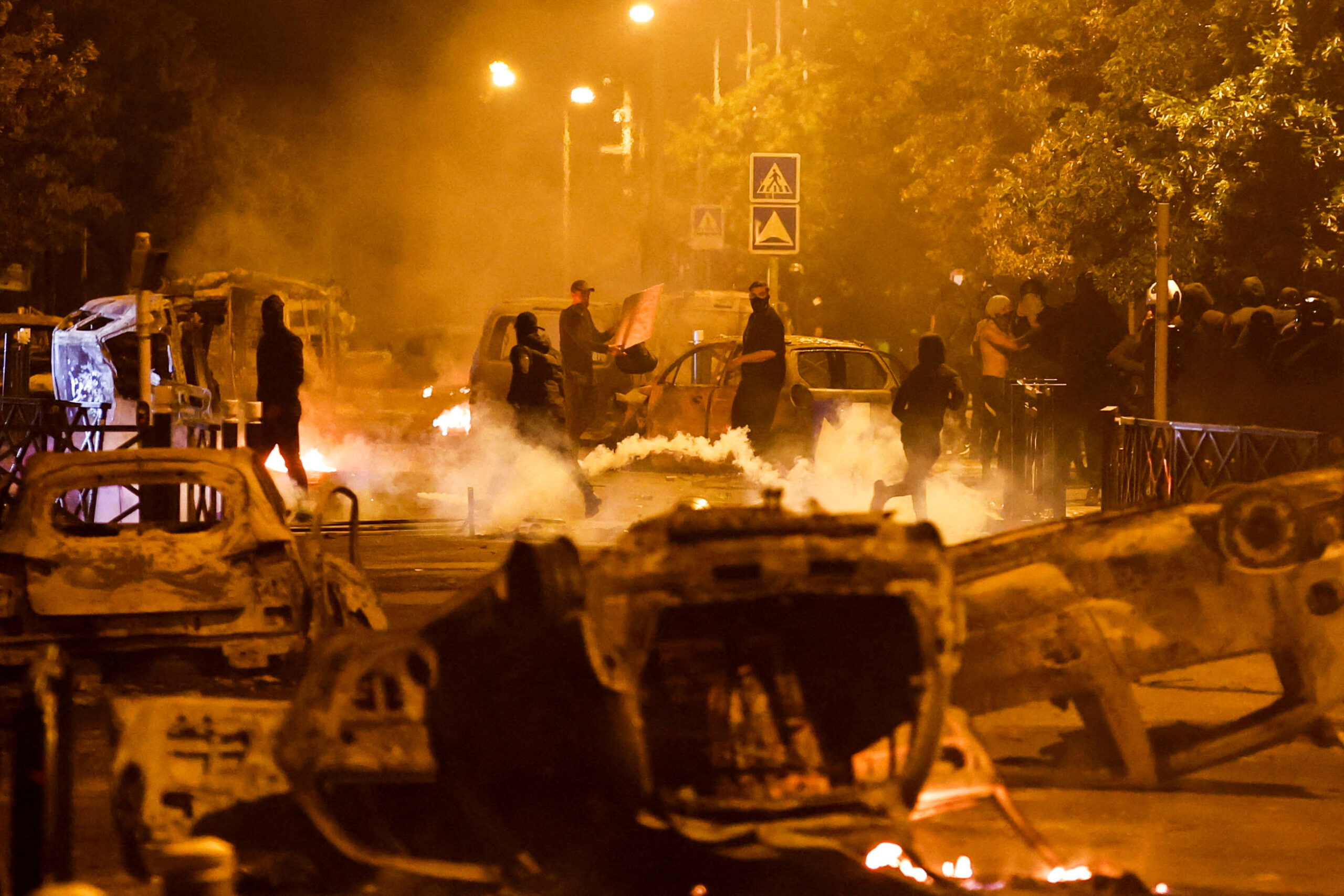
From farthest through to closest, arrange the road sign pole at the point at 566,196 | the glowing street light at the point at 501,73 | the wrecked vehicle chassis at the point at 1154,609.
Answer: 1. the road sign pole at the point at 566,196
2. the glowing street light at the point at 501,73
3. the wrecked vehicle chassis at the point at 1154,609

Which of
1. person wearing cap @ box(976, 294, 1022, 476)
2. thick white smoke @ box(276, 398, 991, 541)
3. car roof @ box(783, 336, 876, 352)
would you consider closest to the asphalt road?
thick white smoke @ box(276, 398, 991, 541)

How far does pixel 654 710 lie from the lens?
4945mm

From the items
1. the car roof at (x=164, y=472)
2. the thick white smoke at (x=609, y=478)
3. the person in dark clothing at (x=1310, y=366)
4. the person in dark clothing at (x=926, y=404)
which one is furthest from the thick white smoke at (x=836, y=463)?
the car roof at (x=164, y=472)

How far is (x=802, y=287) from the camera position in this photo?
4475 cm

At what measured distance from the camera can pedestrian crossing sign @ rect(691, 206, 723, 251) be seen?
19.2 m

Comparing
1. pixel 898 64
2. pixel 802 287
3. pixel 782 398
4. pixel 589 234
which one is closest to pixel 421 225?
pixel 589 234

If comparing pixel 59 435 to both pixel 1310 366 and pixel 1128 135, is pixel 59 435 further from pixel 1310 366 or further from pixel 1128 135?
pixel 1128 135

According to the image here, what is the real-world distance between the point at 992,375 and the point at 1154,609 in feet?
38.2

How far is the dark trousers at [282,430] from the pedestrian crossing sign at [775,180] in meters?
4.62

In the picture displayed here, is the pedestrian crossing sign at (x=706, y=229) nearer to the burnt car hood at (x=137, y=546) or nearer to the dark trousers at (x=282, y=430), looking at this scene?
the dark trousers at (x=282, y=430)

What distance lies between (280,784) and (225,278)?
54.7 feet

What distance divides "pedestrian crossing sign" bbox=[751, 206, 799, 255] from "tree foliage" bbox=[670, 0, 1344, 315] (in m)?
3.87

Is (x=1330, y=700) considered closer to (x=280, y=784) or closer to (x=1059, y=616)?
(x=1059, y=616)

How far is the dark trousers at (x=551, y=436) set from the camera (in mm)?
14406
